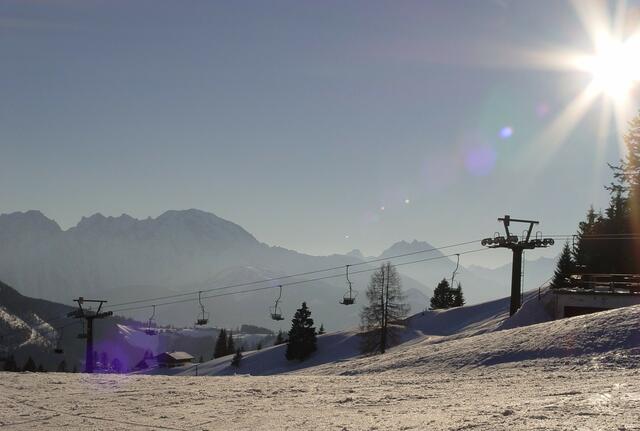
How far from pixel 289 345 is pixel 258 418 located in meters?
53.0

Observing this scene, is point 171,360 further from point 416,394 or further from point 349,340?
point 416,394

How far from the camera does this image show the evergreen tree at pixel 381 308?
52875 millimetres

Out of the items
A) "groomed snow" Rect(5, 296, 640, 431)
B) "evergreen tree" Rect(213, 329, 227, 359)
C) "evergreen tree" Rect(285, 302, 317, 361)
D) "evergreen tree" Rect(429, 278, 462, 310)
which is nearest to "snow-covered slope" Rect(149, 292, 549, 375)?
"evergreen tree" Rect(285, 302, 317, 361)

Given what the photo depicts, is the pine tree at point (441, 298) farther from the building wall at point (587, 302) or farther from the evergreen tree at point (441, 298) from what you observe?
the building wall at point (587, 302)

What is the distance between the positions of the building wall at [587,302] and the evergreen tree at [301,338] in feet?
111

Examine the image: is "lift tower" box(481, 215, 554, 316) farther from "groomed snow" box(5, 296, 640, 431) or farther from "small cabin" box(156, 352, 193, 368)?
"small cabin" box(156, 352, 193, 368)

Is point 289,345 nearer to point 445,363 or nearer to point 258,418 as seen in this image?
point 445,363

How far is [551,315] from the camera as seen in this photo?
112ft

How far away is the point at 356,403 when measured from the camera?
12.6 meters

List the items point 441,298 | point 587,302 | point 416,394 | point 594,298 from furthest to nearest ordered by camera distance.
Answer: point 441,298, point 587,302, point 594,298, point 416,394

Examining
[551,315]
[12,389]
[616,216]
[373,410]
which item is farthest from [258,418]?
[616,216]

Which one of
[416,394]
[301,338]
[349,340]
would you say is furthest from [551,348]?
[349,340]

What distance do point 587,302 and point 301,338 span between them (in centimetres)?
3730

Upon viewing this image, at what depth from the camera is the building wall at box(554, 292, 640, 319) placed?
29516 mm
